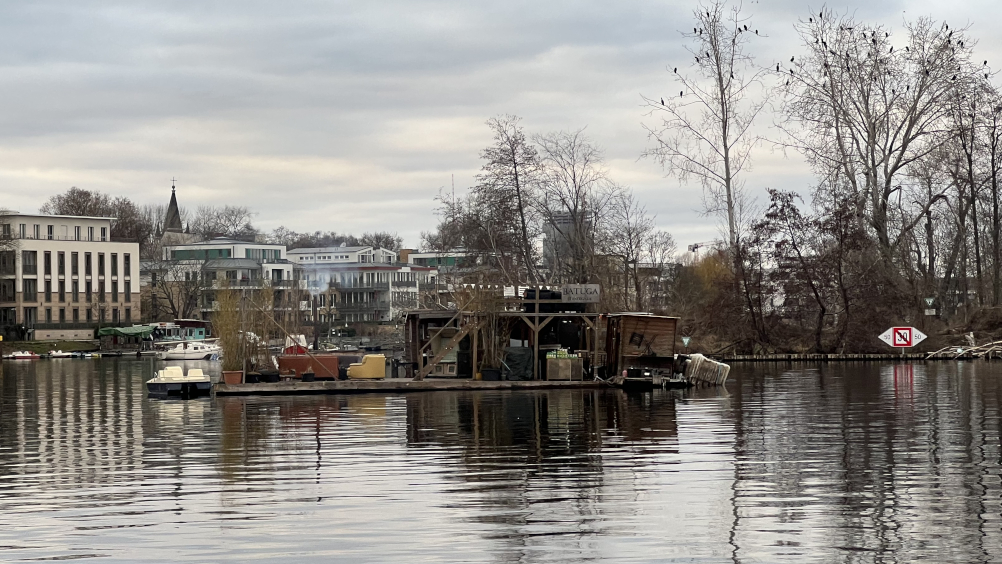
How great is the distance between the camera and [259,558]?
13.1 metres

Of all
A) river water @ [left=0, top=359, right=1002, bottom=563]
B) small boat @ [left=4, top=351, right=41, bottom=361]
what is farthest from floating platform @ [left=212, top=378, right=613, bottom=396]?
small boat @ [left=4, top=351, right=41, bottom=361]

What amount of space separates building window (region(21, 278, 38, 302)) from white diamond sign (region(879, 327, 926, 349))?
8116cm

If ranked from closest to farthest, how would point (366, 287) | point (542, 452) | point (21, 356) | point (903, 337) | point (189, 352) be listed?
point (542, 452)
point (903, 337)
point (189, 352)
point (21, 356)
point (366, 287)

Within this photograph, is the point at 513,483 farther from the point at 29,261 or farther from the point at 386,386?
the point at 29,261

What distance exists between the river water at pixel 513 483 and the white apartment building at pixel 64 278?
87459 millimetres

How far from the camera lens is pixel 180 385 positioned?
4222cm

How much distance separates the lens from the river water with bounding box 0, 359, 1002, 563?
13594 mm

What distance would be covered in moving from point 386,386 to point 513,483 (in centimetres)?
2339

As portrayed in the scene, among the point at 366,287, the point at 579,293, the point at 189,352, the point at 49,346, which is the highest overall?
the point at 366,287

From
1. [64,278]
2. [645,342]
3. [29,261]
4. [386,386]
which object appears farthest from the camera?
[64,278]

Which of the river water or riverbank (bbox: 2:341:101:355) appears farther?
riverbank (bbox: 2:341:101:355)

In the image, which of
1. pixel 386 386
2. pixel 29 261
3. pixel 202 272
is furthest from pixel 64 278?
pixel 386 386

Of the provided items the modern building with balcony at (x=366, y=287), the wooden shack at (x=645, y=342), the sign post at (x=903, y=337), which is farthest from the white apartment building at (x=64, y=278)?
the wooden shack at (x=645, y=342)

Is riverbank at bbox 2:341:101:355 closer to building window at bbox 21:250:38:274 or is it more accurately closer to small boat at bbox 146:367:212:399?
building window at bbox 21:250:38:274
